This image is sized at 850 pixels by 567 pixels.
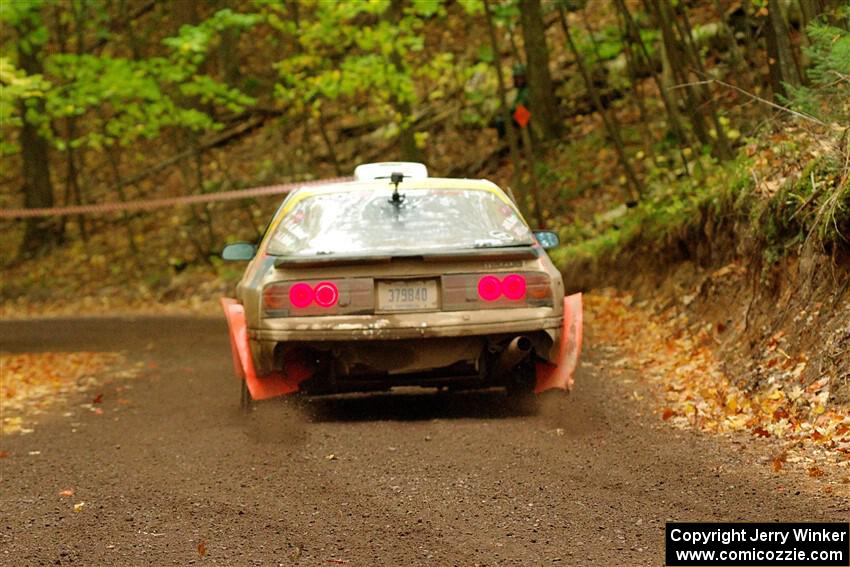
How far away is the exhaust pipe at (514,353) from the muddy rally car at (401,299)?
0.04 ft

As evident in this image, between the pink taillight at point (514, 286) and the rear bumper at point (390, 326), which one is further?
the pink taillight at point (514, 286)

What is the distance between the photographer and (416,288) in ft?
26.7

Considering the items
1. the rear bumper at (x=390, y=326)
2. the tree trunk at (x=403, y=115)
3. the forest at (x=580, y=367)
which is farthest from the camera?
the tree trunk at (x=403, y=115)

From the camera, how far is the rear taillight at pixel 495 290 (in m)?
8.12

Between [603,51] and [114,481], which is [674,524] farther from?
[603,51]

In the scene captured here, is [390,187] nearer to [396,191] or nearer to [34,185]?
[396,191]

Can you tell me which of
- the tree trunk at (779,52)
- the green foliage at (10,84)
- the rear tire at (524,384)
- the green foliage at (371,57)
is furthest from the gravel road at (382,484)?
the green foliage at (371,57)

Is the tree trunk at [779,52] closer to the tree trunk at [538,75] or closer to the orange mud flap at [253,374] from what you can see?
the orange mud flap at [253,374]

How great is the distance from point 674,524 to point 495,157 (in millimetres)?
21710

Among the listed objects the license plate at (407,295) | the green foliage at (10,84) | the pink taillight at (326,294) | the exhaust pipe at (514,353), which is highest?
the green foliage at (10,84)

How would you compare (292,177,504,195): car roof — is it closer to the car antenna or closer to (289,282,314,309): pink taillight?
the car antenna

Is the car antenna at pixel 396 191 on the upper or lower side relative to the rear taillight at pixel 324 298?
upper

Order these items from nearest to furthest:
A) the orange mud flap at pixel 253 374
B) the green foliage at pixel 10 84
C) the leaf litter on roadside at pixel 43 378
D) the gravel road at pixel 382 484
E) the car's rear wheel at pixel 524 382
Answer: the gravel road at pixel 382 484 → the orange mud flap at pixel 253 374 → the car's rear wheel at pixel 524 382 → the leaf litter on roadside at pixel 43 378 → the green foliage at pixel 10 84

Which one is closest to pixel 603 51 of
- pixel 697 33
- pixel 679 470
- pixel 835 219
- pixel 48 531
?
pixel 697 33
